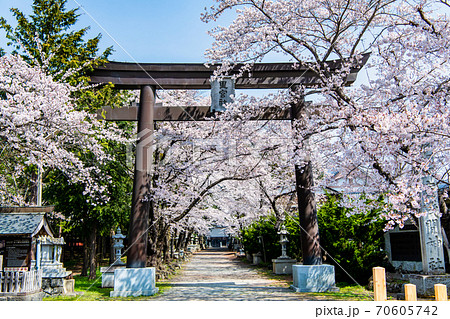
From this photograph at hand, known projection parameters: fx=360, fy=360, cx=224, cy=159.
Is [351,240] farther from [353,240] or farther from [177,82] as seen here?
[177,82]

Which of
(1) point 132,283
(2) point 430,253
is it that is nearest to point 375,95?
(2) point 430,253

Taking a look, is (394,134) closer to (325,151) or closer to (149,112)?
(325,151)

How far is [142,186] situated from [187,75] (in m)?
4.08

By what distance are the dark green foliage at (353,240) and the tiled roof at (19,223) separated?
9607 millimetres

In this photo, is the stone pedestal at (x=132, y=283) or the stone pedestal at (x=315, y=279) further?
the stone pedestal at (x=315, y=279)

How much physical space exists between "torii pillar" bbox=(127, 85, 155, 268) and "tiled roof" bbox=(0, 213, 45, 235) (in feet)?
9.05

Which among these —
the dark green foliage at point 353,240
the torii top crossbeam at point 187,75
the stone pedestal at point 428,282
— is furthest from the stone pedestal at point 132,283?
the stone pedestal at point 428,282

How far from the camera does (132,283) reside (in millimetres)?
10781

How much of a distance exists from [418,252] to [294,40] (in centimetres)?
949

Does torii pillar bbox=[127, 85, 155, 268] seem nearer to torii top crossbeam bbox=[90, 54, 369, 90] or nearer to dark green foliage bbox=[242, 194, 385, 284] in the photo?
torii top crossbeam bbox=[90, 54, 369, 90]

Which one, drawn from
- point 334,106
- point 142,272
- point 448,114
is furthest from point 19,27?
point 448,114

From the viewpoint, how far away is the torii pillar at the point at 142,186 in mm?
11211

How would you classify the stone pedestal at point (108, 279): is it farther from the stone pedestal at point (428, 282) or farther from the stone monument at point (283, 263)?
the stone pedestal at point (428, 282)

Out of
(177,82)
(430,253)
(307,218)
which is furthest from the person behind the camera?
(177,82)
